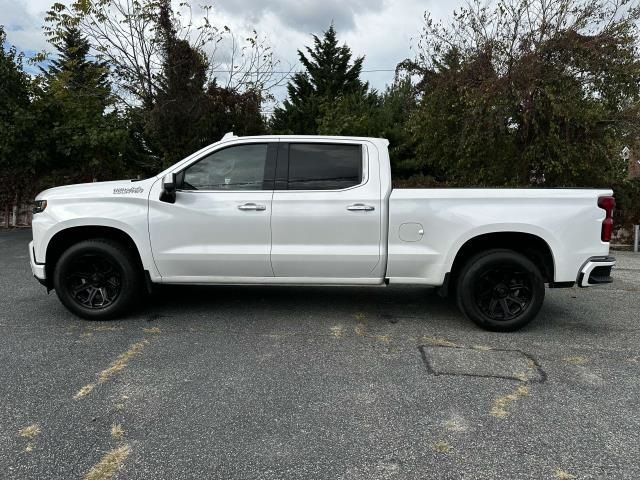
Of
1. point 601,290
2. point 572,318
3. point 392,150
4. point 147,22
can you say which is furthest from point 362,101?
point 572,318

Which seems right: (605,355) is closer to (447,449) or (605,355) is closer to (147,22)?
(447,449)

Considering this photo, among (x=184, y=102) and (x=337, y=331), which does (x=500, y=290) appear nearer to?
(x=337, y=331)

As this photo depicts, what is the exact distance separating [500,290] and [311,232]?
1940 millimetres

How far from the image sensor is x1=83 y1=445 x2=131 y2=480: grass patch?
2565 millimetres

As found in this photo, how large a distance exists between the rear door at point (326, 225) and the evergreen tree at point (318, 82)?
2315cm

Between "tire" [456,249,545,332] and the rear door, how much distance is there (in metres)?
0.90

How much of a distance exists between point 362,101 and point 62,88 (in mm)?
13883

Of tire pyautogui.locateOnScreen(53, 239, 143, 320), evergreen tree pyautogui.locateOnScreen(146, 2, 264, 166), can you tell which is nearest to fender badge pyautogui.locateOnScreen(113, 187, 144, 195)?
tire pyautogui.locateOnScreen(53, 239, 143, 320)

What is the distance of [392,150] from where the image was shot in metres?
20.6

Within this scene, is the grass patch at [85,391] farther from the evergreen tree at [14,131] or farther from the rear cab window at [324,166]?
the evergreen tree at [14,131]

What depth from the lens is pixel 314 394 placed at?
3541 mm

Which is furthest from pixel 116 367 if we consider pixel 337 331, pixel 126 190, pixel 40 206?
pixel 40 206

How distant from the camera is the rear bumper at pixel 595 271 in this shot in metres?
4.78

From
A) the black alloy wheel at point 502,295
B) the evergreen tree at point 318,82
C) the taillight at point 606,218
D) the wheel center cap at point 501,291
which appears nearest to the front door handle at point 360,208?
the black alloy wheel at point 502,295
